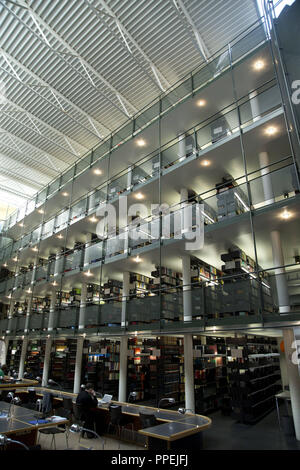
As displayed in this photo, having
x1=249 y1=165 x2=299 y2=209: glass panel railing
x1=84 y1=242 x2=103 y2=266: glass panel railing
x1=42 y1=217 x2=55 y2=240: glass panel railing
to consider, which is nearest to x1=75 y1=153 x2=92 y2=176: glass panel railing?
x1=42 y1=217 x2=55 y2=240: glass panel railing

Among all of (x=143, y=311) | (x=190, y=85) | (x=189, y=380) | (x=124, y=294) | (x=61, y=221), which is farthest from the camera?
(x=61, y=221)

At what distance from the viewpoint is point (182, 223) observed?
795 centimetres

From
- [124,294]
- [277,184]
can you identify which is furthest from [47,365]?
[277,184]

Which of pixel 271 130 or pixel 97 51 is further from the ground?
pixel 97 51

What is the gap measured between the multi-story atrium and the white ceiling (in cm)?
7

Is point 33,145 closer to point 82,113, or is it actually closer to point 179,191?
point 82,113

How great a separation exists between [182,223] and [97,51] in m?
6.87

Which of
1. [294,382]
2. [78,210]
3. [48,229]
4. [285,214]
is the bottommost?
[294,382]

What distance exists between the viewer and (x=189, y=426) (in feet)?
15.7

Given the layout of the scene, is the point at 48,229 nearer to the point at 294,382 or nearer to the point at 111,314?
the point at 111,314

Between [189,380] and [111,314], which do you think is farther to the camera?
[111,314]

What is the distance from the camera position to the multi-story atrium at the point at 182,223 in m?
6.18

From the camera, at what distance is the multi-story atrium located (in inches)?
243

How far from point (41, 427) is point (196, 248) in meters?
5.11
